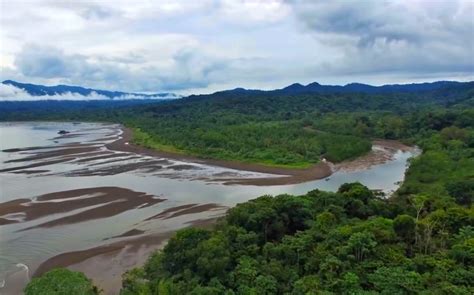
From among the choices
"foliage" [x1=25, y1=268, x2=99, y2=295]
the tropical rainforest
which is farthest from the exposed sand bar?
"foliage" [x1=25, y1=268, x2=99, y2=295]

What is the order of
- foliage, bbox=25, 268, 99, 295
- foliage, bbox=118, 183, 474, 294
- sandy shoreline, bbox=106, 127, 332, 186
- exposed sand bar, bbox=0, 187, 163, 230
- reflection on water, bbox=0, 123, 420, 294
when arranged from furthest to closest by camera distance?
sandy shoreline, bbox=106, 127, 332, 186 < exposed sand bar, bbox=0, 187, 163, 230 < reflection on water, bbox=0, 123, 420, 294 < foliage, bbox=118, 183, 474, 294 < foliage, bbox=25, 268, 99, 295

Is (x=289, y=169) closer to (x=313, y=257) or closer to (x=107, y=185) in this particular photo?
(x=107, y=185)

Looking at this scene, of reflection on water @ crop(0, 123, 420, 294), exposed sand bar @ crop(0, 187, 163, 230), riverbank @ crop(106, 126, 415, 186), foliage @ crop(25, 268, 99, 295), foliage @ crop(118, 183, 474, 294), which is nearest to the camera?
foliage @ crop(25, 268, 99, 295)

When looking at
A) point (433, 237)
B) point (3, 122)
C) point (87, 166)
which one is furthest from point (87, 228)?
point (3, 122)

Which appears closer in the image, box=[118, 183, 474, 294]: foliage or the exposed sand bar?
box=[118, 183, 474, 294]: foliage

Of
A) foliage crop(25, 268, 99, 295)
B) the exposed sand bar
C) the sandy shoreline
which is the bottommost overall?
the exposed sand bar

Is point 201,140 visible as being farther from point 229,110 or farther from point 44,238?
point 229,110

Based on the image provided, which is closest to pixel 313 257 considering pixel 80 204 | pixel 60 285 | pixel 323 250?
pixel 323 250

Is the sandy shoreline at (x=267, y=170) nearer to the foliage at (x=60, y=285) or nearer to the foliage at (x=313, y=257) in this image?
the foliage at (x=313, y=257)

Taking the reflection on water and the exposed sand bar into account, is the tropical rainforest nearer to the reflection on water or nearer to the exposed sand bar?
the reflection on water
